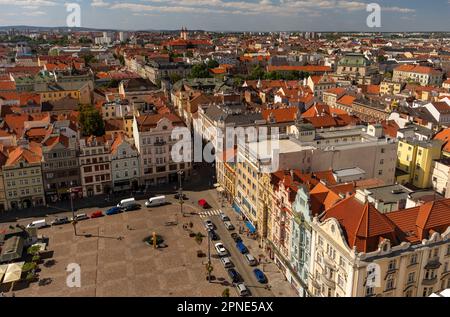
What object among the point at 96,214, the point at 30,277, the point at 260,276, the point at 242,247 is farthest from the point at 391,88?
the point at 30,277

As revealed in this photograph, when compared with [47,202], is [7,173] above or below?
above

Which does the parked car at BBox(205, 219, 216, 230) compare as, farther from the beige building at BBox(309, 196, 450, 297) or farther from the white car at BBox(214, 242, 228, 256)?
the beige building at BBox(309, 196, 450, 297)

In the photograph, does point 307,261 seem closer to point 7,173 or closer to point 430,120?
point 7,173

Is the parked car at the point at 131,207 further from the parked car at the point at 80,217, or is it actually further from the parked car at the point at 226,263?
the parked car at the point at 226,263

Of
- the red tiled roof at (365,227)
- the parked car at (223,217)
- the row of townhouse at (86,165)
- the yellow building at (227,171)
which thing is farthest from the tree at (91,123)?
the red tiled roof at (365,227)

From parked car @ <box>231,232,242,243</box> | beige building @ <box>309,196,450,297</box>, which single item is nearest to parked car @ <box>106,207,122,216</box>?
parked car @ <box>231,232,242,243</box>

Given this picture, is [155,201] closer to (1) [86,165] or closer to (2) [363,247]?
(1) [86,165]
